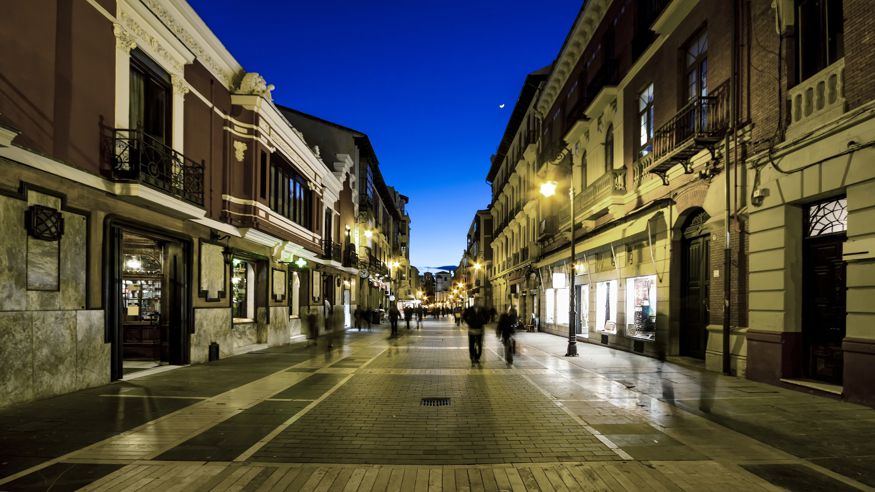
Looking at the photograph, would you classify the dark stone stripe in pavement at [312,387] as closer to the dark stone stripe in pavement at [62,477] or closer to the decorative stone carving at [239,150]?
the dark stone stripe in pavement at [62,477]

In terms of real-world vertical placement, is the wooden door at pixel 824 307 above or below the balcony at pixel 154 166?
below

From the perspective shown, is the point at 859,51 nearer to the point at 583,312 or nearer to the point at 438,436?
the point at 438,436

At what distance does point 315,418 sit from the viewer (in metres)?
7.68

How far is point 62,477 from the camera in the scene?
5.12m

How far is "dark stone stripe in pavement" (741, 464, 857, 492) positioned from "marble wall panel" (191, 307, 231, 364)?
1288cm

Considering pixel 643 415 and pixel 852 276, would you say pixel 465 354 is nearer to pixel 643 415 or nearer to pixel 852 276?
pixel 643 415

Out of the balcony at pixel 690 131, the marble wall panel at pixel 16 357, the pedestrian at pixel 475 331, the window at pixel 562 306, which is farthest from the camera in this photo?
the window at pixel 562 306

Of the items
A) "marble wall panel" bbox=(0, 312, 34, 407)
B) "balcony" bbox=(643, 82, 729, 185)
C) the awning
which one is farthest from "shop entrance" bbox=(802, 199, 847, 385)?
"marble wall panel" bbox=(0, 312, 34, 407)

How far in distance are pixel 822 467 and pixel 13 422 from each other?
9.92 metres

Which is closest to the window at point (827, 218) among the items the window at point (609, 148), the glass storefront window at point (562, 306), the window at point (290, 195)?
the window at point (609, 148)

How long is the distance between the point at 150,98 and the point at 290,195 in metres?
9.65

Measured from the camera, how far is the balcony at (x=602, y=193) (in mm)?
18172

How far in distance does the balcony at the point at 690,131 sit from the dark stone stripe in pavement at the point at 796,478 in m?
8.40

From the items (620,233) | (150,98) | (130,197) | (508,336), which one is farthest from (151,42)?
(620,233)
